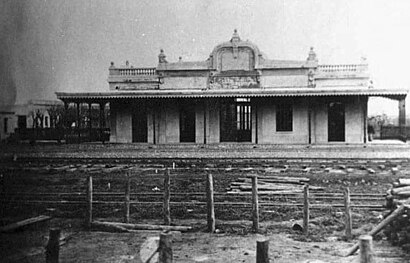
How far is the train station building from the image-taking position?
21359 mm

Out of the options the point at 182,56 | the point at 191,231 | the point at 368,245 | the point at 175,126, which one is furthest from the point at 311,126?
the point at 368,245

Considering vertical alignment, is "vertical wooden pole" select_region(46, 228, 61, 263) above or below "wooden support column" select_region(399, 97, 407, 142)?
below

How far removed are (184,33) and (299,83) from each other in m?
6.25

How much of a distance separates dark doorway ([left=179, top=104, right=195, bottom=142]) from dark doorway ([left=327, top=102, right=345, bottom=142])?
21.8 feet

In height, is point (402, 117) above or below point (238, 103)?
below

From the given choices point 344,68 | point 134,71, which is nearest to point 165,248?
point 344,68

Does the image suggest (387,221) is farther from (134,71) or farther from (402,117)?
(134,71)

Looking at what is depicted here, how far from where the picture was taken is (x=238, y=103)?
22.8m

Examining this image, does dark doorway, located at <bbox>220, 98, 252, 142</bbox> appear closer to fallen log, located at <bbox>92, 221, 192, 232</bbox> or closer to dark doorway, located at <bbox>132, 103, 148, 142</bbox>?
dark doorway, located at <bbox>132, 103, 148, 142</bbox>

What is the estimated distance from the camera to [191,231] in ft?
28.7

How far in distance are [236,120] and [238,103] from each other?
93 centimetres

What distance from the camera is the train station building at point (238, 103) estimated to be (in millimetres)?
21359

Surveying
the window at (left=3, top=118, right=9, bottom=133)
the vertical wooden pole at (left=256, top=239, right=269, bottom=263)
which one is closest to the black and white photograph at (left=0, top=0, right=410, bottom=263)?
the vertical wooden pole at (left=256, top=239, right=269, bottom=263)

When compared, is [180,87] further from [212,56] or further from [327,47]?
[327,47]
